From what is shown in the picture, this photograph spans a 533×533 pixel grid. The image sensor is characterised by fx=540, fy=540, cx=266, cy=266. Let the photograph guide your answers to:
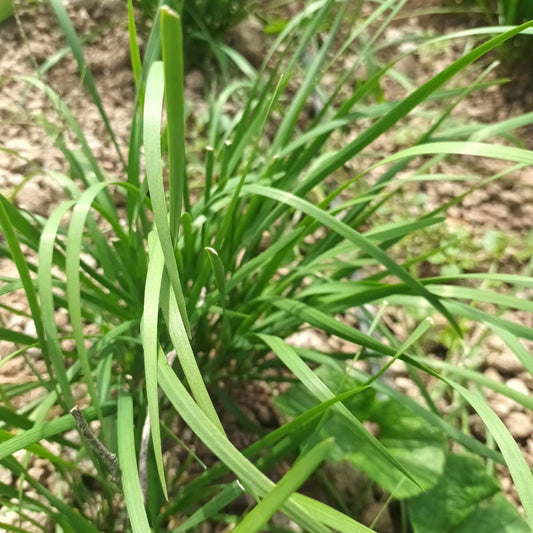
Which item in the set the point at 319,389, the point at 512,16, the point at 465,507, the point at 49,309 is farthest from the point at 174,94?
the point at 512,16

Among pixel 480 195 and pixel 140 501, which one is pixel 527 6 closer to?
pixel 480 195

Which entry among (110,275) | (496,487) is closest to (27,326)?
(110,275)

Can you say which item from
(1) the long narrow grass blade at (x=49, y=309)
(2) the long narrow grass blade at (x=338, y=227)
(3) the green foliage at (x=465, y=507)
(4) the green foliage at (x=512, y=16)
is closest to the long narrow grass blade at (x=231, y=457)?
(1) the long narrow grass blade at (x=49, y=309)

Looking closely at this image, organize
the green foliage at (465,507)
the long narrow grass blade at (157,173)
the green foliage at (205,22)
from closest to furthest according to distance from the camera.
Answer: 1. the long narrow grass blade at (157,173)
2. the green foliage at (465,507)
3. the green foliage at (205,22)

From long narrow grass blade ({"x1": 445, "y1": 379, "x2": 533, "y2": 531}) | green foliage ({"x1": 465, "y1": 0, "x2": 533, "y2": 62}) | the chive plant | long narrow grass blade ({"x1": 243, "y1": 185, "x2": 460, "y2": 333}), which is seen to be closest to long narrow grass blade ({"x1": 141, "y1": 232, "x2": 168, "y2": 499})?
the chive plant

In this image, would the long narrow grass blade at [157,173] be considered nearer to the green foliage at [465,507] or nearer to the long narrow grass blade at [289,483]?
the long narrow grass blade at [289,483]

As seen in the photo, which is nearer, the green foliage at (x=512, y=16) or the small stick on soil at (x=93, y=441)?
the small stick on soil at (x=93, y=441)

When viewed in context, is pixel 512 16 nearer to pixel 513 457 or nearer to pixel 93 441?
pixel 513 457

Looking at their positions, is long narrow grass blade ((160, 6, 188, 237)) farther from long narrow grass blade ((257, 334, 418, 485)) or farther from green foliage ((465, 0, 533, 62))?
green foliage ((465, 0, 533, 62))
